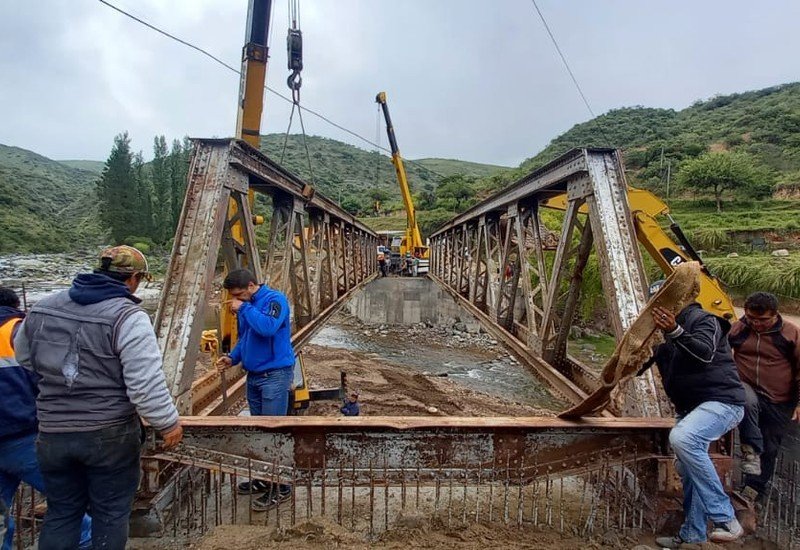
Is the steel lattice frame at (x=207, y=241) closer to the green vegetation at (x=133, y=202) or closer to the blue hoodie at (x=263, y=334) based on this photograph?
the blue hoodie at (x=263, y=334)

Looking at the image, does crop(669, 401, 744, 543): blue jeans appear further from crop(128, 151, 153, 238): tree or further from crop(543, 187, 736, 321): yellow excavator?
crop(128, 151, 153, 238): tree

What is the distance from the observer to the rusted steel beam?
9.39ft

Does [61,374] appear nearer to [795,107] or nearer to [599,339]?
[599,339]

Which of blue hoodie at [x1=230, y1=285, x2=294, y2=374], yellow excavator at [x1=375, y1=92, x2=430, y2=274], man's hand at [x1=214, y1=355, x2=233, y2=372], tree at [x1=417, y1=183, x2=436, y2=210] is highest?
tree at [x1=417, y1=183, x2=436, y2=210]

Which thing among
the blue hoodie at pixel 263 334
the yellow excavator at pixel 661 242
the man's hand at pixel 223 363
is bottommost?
the man's hand at pixel 223 363

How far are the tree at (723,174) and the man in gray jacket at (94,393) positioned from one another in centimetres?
3799

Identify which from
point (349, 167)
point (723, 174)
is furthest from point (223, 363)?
point (349, 167)

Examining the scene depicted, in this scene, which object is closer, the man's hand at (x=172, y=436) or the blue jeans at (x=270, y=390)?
the man's hand at (x=172, y=436)

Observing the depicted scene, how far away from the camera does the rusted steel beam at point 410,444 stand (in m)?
2.86

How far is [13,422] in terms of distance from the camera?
8.71ft

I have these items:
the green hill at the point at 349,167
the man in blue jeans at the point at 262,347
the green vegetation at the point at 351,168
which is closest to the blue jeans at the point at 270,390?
the man in blue jeans at the point at 262,347

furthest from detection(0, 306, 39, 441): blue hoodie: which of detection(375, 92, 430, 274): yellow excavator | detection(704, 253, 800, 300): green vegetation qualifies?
detection(375, 92, 430, 274): yellow excavator

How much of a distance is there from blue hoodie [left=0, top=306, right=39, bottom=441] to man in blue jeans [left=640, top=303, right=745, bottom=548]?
3692mm

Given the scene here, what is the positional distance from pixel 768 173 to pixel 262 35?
40.7m
